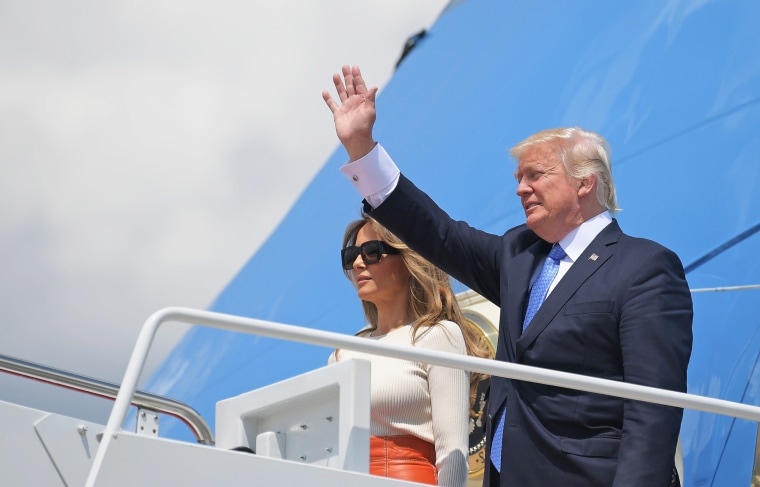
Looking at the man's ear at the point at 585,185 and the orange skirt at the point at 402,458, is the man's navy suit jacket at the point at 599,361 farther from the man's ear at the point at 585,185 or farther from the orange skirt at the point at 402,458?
the orange skirt at the point at 402,458

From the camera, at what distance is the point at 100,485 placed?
105 inches

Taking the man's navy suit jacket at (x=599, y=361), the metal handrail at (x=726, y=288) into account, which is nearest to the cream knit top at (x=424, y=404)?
the man's navy suit jacket at (x=599, y=361)

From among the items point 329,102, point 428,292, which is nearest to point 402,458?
point 428,292

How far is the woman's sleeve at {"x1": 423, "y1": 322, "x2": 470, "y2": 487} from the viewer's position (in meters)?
3.55

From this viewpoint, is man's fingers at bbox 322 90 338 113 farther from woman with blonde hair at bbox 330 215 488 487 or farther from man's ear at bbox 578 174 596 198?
man's ear at bbox 578 174 596 198

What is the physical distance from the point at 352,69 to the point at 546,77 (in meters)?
3.07

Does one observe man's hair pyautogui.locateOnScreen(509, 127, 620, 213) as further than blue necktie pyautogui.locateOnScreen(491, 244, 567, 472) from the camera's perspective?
Yes

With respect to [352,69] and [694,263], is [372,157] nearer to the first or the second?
[352,69]

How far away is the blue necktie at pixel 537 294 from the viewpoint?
3.34 m

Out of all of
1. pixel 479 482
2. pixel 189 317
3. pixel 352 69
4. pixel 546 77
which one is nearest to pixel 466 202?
pixel 546 77

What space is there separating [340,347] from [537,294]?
89 centimetres

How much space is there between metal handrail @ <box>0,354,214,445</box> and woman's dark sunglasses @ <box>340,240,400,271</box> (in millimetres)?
692

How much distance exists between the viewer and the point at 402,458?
366 centimetres

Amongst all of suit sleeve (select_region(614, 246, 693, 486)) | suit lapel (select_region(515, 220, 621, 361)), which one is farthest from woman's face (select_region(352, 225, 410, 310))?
suit sleeve (select_region(614, 246, 693, 486))
